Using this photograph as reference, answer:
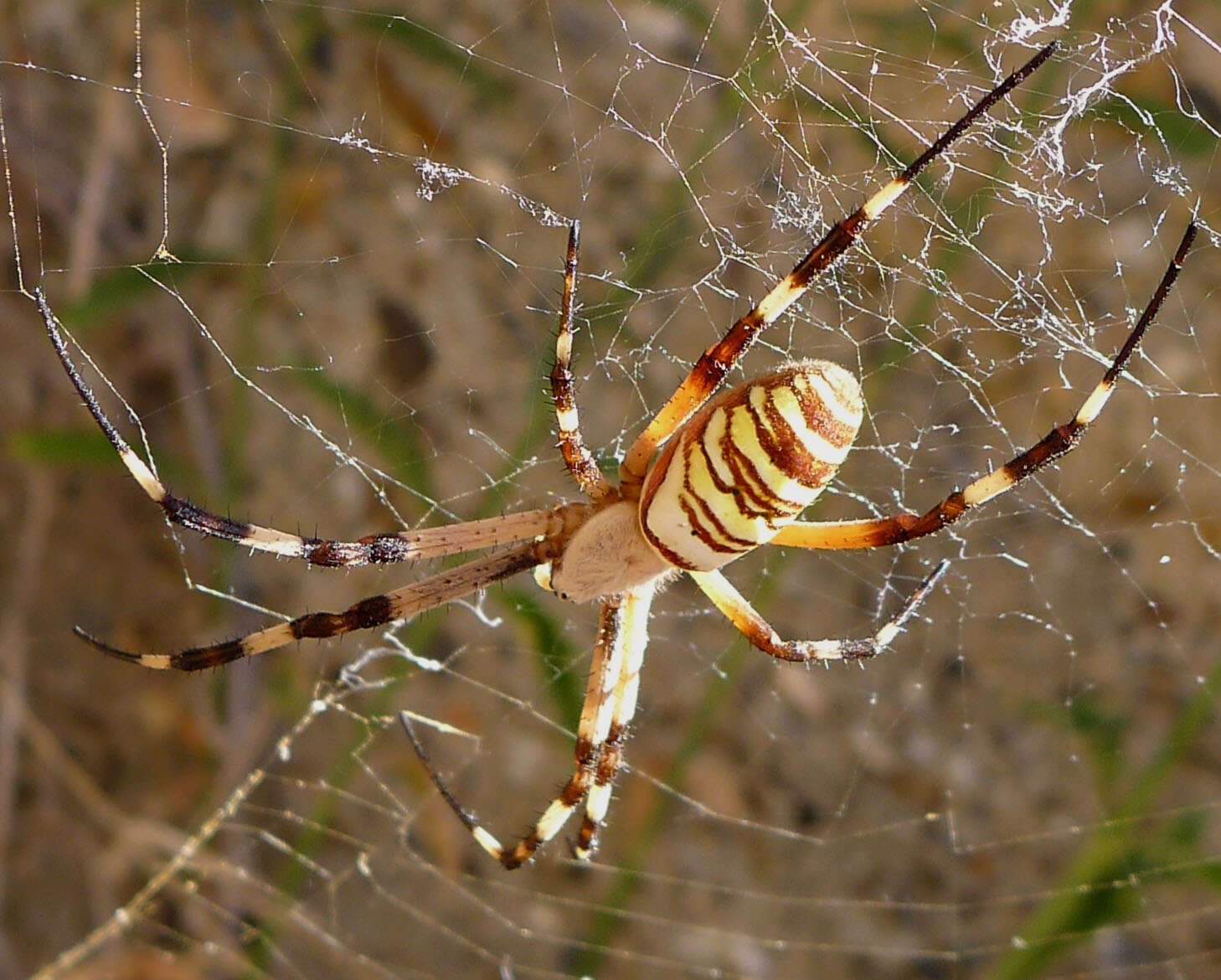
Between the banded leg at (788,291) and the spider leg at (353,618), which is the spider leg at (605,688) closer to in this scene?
the spider leg at (353,618)

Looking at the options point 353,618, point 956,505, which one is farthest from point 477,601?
point 956,505

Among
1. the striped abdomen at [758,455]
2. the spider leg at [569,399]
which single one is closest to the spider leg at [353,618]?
the spider leg at [569,399]

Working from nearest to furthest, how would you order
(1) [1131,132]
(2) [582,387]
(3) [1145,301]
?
(1) [1131,132]
(3) [1145,301]
(2) [582,387]

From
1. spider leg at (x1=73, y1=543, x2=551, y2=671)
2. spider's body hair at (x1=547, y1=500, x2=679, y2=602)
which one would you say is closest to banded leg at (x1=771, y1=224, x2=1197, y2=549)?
spider's body hair at (x1=547, y1=500, x2=679, y2=602)

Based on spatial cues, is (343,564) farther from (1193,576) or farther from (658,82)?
(1193,576)

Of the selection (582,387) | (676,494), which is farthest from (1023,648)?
(676,494)

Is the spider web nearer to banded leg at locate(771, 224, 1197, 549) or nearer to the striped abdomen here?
banded leg at locate(771, 224, 1197, 549)
